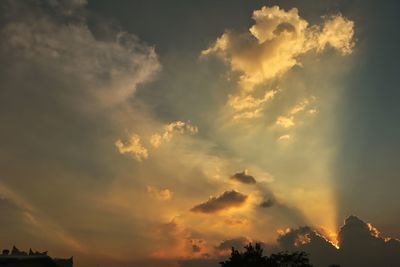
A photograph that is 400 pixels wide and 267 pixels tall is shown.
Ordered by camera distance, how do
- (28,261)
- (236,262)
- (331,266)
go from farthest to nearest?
(331,266) → (236,262) → (28,261)

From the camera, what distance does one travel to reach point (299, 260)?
212 feet

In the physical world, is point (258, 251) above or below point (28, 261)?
above

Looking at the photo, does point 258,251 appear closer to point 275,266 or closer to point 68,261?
point 275,266

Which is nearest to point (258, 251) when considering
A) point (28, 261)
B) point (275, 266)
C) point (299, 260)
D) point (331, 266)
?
point (275, 266)

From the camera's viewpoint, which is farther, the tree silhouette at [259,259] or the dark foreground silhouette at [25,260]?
the tree silhouette at [259,259]

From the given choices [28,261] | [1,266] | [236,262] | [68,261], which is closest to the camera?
[1,266]

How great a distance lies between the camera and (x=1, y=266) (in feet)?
118

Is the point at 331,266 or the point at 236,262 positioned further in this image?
the point at 331,266

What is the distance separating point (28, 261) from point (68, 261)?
43198 mm

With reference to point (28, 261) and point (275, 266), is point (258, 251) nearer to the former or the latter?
point (275, 266)

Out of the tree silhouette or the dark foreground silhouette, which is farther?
the tree silhouette

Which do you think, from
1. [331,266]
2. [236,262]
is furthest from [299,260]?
[331,266]

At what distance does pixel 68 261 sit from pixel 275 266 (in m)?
41.5

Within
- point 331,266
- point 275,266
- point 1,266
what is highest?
point 331,266
